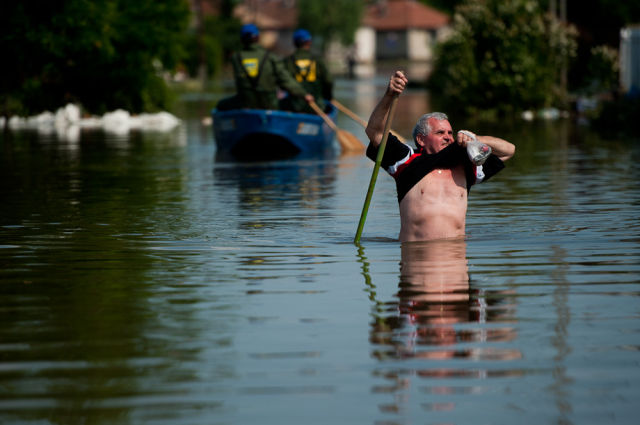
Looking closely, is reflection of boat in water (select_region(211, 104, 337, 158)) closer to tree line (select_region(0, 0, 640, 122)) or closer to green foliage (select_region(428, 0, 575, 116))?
tree line (select_region(0, 0, 640, 122))

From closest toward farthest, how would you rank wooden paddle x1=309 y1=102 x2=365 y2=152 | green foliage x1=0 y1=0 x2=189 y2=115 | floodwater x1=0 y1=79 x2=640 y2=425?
floodwater x1=0 y1=79 x2=640 y2=425
wooden paddle x1=309 y1=102 x2=365 y2=152
green foliage x1=0 y1=0 x2=189 y2=115

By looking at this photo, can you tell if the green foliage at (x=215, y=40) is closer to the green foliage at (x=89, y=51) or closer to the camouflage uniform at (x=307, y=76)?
the green foliage at (x=89, y=51)

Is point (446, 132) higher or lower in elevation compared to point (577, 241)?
higher

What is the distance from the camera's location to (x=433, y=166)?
10.8 meters

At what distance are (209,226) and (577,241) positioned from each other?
3.63 meters

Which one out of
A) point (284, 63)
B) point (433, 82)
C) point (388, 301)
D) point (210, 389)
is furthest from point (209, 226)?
point (433, 82)

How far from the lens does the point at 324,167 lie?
73.4ft

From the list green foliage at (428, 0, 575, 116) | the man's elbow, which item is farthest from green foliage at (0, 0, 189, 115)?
the man's elbow

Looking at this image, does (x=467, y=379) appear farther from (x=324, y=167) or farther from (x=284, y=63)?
(x=284, y=63)

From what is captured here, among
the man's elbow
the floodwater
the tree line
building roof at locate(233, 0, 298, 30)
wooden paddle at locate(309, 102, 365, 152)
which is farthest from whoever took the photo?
building roof at locate(233, 0, 298, 30)

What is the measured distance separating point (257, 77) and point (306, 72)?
150cm

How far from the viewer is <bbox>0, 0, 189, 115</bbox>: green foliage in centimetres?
3766

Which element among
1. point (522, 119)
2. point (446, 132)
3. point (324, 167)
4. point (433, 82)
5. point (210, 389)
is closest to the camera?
point (210, 389)

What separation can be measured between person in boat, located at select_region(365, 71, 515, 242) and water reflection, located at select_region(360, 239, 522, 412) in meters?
0.83
